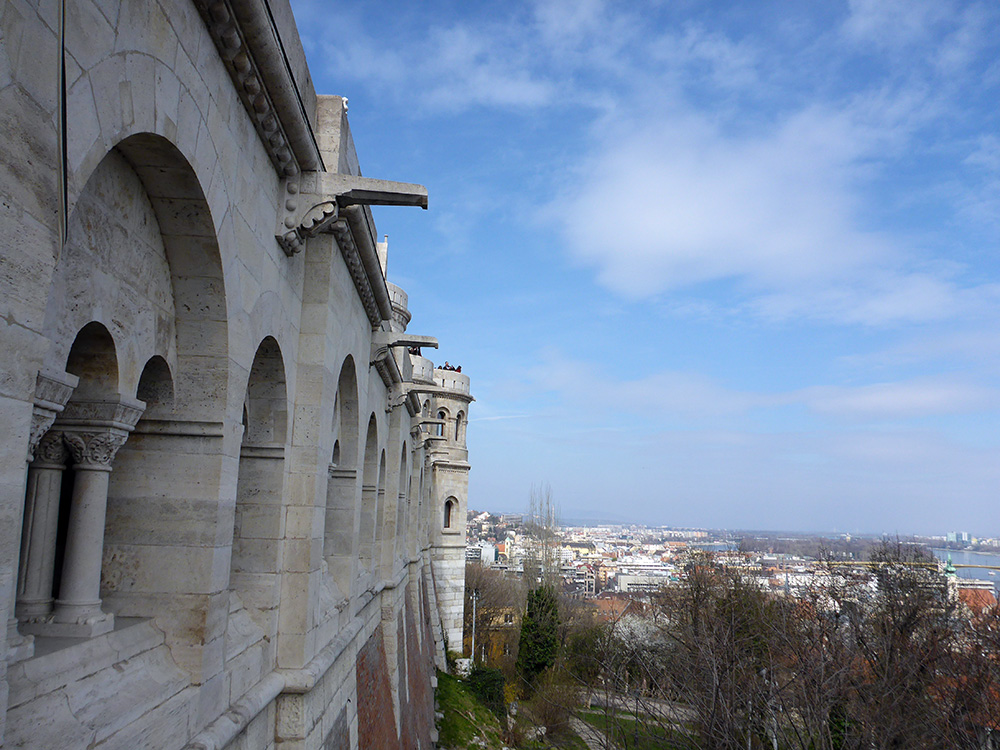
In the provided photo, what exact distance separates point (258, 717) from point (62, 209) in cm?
381

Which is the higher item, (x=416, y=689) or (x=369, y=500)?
(x=369, y=500)

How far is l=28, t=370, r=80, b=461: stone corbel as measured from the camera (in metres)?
2.46

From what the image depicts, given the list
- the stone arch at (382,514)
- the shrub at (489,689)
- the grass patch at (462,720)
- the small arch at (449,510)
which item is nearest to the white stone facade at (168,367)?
the stone arch at (382,514)

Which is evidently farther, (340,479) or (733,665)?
(733,665)

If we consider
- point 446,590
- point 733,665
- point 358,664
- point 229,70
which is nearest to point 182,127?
point 229,70

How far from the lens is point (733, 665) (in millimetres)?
10391

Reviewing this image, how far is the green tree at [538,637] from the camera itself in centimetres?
2777

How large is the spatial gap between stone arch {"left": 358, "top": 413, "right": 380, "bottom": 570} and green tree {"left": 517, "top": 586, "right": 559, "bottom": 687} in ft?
64.9

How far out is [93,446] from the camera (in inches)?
128

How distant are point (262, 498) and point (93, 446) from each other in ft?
6.91

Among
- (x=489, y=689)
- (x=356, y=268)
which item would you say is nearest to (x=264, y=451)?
(x=356, y=268)

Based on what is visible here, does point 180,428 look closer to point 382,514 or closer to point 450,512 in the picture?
point 382,514

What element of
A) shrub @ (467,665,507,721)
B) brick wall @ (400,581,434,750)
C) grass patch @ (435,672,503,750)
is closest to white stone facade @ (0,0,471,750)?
brick wall @ (400,581,434,750)

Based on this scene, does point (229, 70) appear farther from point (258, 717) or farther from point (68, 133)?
point (258, 717)
